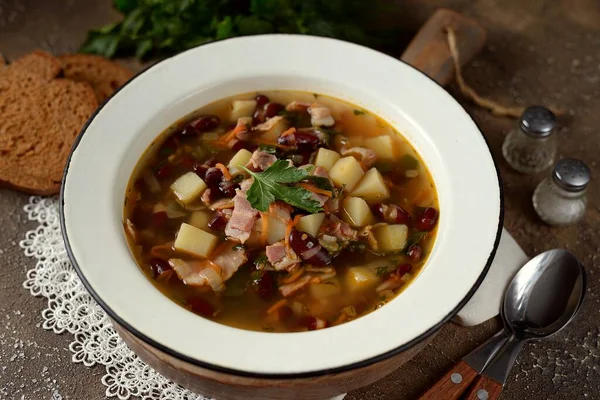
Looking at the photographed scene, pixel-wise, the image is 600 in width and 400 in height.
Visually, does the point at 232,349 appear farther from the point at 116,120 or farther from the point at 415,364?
the point at 116,120

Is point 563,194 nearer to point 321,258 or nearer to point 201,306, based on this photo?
point 321,258

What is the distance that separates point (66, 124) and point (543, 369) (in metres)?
3.13

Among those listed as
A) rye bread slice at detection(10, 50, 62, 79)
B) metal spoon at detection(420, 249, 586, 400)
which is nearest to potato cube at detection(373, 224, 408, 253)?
metal spoon at detection(420, 249, 586, 400)

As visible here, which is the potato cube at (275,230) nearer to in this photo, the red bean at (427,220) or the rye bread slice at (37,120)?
the red bean at (427,220)

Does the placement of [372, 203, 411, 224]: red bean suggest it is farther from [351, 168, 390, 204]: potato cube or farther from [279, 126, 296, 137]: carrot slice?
[279, 126, 296, 137]: carrot slice

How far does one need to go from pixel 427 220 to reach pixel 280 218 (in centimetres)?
73

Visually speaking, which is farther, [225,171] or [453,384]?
[225,171]

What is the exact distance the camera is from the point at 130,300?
295 cm

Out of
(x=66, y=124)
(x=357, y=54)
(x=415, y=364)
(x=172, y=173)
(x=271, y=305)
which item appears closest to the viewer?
(x=271, y=305)

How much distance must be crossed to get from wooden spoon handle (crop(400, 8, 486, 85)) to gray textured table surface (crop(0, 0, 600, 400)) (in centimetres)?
19

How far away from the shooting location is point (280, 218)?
11.1 ft

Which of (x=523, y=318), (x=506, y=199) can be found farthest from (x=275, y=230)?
(x=506, y=199)

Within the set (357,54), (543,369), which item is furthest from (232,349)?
(357,54)

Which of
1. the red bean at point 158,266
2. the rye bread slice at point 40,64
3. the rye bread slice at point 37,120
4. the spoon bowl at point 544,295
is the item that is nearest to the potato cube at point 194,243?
the red bean at point 158,266
